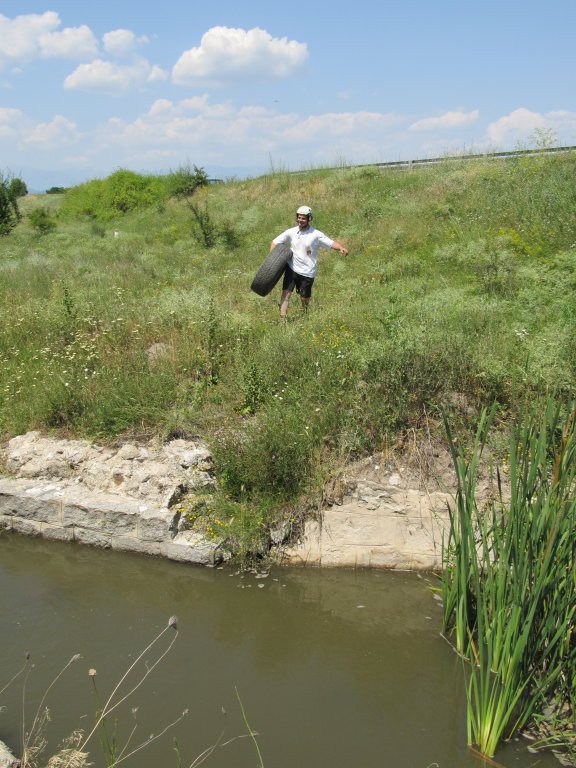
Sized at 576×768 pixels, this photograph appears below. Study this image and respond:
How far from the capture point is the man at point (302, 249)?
9555mm

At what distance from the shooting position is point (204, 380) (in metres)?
8.19

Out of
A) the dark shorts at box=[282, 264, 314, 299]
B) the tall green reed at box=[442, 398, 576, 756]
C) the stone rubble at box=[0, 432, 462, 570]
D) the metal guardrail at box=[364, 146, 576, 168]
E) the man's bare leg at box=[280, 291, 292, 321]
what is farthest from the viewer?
the metal guardrail at box=[364, 146, 576, 168]

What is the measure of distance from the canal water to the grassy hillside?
1072 mm

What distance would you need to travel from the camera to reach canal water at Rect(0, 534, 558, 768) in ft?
13.1

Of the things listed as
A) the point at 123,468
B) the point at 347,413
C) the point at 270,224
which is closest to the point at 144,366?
the point at 123,468

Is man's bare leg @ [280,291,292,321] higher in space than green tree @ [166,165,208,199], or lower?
lower

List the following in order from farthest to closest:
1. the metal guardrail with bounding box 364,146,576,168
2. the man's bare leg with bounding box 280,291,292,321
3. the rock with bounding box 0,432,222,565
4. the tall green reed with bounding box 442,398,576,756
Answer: the metal guardrail with bounding box 364,146,576,168 → the man's bare leg with bounding box 280,291,292,321 → the rock with bounding box 0,432,222,565 → the tall green reed with bounding box 442,398,576,756

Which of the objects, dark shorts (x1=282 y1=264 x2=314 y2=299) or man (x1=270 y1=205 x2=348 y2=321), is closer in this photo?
man (x1=270 y1=205 x2=348 y2=321)

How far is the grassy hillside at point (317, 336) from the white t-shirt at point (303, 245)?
0.76 metres

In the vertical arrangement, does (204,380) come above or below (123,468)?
above

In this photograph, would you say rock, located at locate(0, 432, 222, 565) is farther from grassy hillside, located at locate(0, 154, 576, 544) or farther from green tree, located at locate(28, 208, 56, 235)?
green tree, located at locate(28, 208, 56, 235)

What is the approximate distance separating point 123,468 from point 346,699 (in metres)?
3.70

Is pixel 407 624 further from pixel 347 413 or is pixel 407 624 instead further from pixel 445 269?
pixel 445 269

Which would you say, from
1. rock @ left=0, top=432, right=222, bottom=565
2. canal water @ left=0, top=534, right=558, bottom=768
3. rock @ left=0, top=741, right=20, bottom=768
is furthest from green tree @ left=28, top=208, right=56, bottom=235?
rock @ left=0, top=741, right=20, bottom=768
